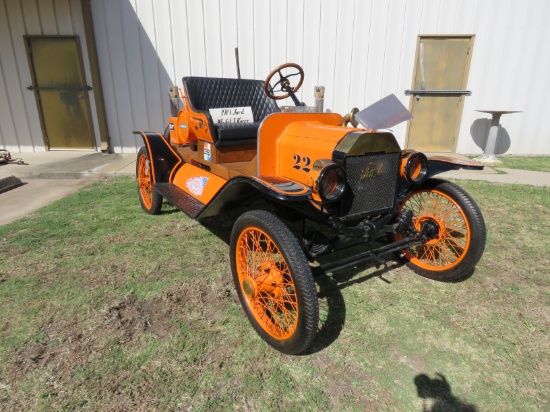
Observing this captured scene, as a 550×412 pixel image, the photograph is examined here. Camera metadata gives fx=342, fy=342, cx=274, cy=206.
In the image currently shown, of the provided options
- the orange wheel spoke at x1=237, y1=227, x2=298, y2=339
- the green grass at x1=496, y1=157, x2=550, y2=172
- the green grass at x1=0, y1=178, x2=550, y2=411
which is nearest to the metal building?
the green grass at x1=496, y1=157, x2=550, y2=172

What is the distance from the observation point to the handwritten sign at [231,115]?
10.3 ft

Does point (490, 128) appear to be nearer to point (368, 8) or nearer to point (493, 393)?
point (368, 8)

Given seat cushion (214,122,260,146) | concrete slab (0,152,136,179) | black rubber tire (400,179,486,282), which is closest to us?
black rubber tire (400,179,486,282)

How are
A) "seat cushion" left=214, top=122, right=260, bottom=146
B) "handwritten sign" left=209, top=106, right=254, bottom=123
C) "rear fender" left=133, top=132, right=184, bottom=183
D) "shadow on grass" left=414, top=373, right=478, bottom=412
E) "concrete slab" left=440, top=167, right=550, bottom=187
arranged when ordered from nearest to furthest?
"shadow on grass" left=414, top=373, right=478, bottom=412
"seat cushion" left=214, top=122, right=260, bottom=146
"handwritten sign" left=209, top=106, right=254, bottom=123
"rear fender" left=133, top=132, right=184, bottom=183
"concrete slab" left=440, top=167, right=550, bottom=187

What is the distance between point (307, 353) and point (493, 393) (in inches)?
33.3

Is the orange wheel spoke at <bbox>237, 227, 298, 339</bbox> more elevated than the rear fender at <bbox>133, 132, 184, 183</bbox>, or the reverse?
the rear fender at <bbox>133, 132, 184, 183</bbox>

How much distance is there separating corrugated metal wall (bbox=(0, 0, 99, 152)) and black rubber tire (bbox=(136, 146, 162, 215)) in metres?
3.69

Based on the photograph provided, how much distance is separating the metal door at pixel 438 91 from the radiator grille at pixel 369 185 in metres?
4.97

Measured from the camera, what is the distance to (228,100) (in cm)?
373

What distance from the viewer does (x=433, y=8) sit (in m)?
5.96

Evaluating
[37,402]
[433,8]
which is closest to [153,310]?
[37,402]

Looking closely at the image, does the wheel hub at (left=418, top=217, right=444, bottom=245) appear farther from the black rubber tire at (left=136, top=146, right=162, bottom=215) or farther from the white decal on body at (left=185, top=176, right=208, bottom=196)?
the black rubber tire at (left=136, top=146, right=162, bottom=215)

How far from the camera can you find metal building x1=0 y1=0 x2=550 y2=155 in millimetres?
6016

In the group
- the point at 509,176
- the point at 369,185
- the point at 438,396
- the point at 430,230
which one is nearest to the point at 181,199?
the point at 369,185
